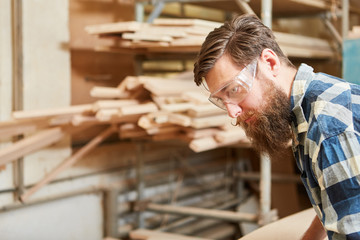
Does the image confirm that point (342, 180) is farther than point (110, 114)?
No

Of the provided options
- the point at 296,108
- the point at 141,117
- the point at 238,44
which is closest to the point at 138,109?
the point at 141,117

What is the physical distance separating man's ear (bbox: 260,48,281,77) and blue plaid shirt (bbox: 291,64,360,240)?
0.26 ft

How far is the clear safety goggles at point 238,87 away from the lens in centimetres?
155

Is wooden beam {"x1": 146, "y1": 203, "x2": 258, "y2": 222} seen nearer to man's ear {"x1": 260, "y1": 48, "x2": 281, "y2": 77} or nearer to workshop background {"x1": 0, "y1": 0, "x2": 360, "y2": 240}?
workshop background {"x1": 0, "y1": 0, "x2": 360, "y2": 240}

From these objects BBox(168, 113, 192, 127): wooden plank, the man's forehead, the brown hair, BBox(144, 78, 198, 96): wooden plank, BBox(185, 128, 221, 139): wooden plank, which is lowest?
BBox(185, 128, 221, 139): wooden plank

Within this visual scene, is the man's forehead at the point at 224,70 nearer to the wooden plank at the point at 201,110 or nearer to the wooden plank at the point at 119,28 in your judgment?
the wooden plank at the point at 201,110

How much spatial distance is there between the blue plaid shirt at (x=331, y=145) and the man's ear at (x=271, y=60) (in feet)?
0.26

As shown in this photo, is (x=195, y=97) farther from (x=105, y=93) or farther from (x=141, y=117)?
(x=105, y=93)

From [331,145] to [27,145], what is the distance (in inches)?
80.6

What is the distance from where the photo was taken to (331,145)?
1.32 m

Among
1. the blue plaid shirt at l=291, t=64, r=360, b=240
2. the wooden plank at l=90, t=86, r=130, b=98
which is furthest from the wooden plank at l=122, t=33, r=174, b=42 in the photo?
the blue plaid shirt at l=291, t=64, r=360, b=240

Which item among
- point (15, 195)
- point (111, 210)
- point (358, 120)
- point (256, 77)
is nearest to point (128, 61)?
point (111, 210)

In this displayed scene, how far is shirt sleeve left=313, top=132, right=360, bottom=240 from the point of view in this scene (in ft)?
4.24

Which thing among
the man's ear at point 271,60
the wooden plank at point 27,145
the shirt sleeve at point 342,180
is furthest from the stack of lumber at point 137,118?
the shirt sleeve at point 342,180
